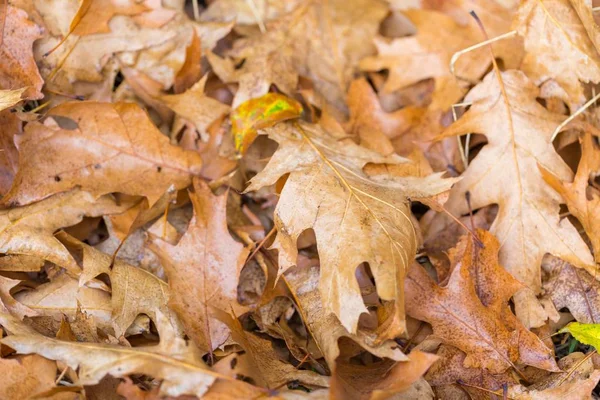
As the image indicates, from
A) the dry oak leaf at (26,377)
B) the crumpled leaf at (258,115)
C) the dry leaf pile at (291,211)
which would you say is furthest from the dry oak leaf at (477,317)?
the dry oak leaf at (26,377)

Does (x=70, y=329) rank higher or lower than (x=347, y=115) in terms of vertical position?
lower

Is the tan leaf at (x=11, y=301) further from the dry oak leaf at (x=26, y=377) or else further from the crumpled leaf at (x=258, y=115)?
the crumpled leaf at (x=258, y=115)

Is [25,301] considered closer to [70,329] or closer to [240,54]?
[70,329]

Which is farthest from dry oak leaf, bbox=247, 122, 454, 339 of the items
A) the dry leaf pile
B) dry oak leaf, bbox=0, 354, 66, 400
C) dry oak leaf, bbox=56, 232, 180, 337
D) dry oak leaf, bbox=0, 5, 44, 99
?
dry oak leaf, bbox=0, 5, 44, 99

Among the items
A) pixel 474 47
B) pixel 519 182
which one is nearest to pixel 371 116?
pixel 474 47

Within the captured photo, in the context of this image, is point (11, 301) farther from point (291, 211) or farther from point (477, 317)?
point (477, 317)

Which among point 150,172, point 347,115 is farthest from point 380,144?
point 150,172

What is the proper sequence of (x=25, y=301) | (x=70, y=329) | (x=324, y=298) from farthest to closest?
(x=25, y=301) < (x=70, y=329) < (x=324, y=298)
